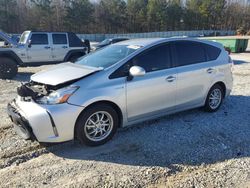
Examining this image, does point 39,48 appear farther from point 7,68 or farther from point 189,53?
point 189,53

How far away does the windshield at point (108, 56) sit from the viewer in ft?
14.6

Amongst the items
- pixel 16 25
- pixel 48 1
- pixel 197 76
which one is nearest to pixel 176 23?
pixel 48 1

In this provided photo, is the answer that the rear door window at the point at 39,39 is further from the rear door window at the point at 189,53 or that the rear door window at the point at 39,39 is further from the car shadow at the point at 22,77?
the rear door window at the point at 189,53

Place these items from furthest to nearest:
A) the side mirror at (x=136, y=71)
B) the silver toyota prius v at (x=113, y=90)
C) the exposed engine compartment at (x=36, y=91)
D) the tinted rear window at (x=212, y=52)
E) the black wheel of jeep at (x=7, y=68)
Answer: the black wheel of jeep at (x=7, y=68)
the tinted rear window at (x=212, y=52)
the side mirror at (x=136, y=71)
the exposed engine compartment at (x=36, y=91)
the silver toyota prius v at (x=113, y=90)

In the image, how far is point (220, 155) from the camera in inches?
154

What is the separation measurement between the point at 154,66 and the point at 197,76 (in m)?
1.08

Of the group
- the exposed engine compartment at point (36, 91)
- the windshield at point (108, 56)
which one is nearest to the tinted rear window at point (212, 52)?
the windshield at point (108, 56)

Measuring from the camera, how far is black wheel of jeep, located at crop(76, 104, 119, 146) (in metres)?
3.91

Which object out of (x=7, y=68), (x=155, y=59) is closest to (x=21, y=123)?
(x=155, y=59)

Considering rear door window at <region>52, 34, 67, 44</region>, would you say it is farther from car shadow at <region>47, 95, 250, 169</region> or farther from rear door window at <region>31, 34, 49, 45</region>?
car shadow at <region>47, 95, 250, 169</region>

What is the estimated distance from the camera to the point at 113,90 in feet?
13.4

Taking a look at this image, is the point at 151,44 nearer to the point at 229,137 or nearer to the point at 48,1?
the point at 229,137

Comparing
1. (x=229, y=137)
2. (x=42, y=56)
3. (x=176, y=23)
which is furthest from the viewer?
(x=176, y=23)

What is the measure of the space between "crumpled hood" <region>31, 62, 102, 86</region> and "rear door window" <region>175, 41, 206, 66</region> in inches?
67.6
